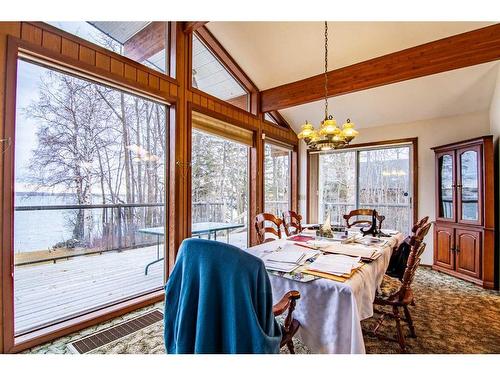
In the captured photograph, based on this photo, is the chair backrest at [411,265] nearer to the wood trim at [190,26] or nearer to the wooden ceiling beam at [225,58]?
the wood trim at [190,26]

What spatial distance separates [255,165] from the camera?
3982 mm

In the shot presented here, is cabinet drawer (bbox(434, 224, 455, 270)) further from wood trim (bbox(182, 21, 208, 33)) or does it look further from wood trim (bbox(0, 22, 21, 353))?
wood trim (bbox(0, 22, 21, 353))

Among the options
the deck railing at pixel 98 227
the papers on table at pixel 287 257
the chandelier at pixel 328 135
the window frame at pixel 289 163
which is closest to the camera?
the papers on table at pixel 287 257

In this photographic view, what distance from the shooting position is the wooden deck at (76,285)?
214 cm

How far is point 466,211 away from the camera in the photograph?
334 cm

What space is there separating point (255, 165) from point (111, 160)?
2.11 meters

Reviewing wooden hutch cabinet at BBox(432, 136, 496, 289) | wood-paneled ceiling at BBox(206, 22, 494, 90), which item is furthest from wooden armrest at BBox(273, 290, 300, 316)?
wooden hutch cabinet at BBox(432, 136, 496, 289)

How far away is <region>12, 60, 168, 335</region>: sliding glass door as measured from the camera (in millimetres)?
1938

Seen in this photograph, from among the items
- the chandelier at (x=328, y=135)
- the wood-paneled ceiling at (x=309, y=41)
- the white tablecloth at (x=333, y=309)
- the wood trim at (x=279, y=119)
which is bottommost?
the white tablecloth at (x=333, y=309)

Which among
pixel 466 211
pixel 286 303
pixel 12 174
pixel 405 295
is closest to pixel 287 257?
pixel 286 303

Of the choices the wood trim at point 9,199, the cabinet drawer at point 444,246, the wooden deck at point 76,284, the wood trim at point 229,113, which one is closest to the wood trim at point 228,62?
the wood trim at point 229,113

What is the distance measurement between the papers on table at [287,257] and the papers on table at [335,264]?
0.09 m
